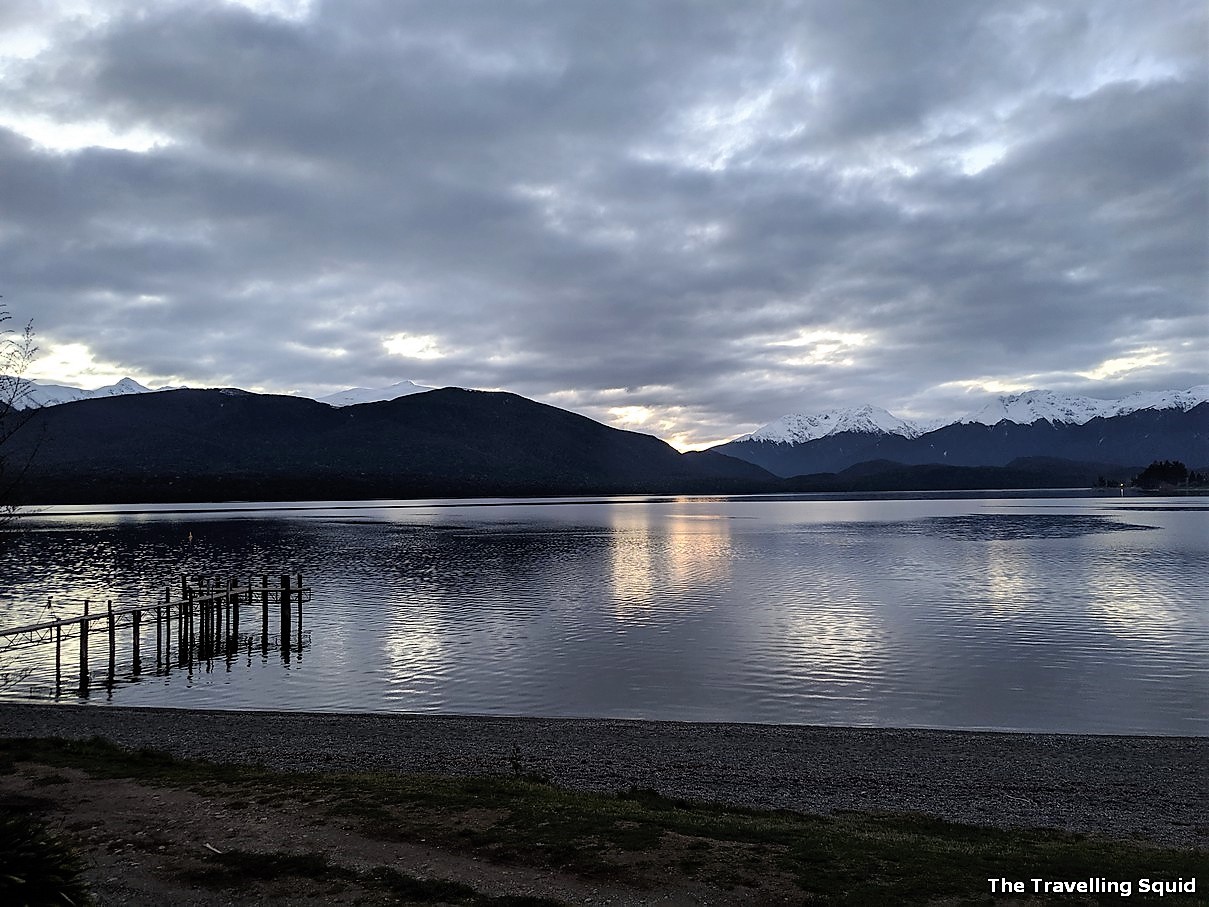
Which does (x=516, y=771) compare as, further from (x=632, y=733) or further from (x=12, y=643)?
(x=12, y=643)

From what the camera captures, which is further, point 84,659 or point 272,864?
point 84,659

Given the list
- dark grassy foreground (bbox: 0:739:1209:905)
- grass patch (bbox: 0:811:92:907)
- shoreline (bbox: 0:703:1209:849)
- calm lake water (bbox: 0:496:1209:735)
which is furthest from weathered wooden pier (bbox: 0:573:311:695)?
grass patch (bbox: 0:811:92:907)

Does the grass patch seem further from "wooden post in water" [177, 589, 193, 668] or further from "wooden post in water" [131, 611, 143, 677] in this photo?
"wooden post in water" [177, 589, 193, 668]

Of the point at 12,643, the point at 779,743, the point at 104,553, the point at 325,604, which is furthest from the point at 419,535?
the point at 779,743

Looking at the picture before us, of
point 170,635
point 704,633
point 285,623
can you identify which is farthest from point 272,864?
point 170,635

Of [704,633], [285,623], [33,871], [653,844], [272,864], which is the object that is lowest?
[704,633]

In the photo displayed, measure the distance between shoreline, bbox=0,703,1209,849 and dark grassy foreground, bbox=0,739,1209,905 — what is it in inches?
83.4

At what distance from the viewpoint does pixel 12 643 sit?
39.8 metres

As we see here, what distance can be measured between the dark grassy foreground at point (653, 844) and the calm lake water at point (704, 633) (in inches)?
465

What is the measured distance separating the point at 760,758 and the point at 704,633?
22.6m

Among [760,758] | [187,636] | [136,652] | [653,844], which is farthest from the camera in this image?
[187,636]

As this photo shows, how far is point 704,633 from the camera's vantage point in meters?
44.5

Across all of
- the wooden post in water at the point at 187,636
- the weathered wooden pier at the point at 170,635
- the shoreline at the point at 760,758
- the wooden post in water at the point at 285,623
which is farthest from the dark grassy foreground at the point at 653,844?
the wooden post in water at the point at 285,623

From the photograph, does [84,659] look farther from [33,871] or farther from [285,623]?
[33,871]
